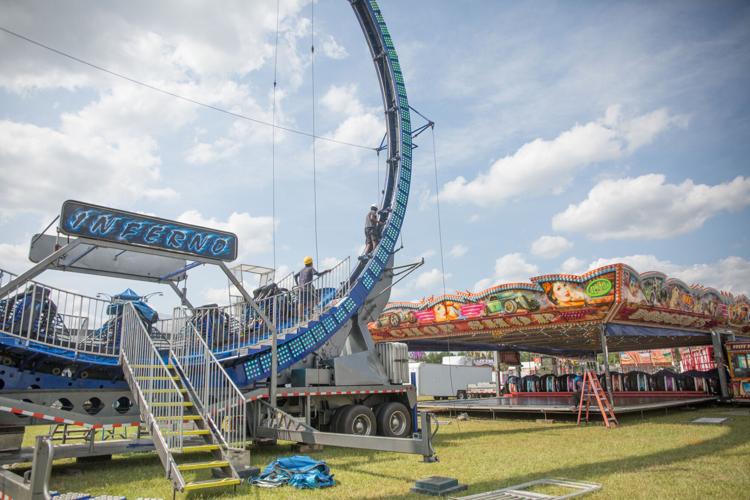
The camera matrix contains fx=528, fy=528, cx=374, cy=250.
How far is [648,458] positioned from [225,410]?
297 inches

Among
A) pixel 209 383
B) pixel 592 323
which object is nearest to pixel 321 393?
pixel 209 383

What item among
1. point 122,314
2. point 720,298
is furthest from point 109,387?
point 720,298

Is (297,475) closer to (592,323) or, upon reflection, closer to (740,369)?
(592,323)

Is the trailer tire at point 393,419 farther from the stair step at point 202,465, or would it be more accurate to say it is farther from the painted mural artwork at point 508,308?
the painted mural artwork at point 508,308

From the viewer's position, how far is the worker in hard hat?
1246 centimetres

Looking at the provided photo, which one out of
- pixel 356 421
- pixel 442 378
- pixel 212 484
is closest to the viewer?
pixel 212 484

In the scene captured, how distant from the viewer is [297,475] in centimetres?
728

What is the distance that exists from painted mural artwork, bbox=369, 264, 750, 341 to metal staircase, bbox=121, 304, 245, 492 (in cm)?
1131

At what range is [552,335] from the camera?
73.6 ft

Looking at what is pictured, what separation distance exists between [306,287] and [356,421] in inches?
131

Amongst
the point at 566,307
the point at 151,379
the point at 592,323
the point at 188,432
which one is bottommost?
the point at 188,432

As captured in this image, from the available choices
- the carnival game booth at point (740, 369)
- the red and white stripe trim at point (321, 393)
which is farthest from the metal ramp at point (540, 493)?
the carnival game booth at point (740, 369)

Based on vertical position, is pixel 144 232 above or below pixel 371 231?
below

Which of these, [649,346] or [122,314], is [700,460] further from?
[649,346]
